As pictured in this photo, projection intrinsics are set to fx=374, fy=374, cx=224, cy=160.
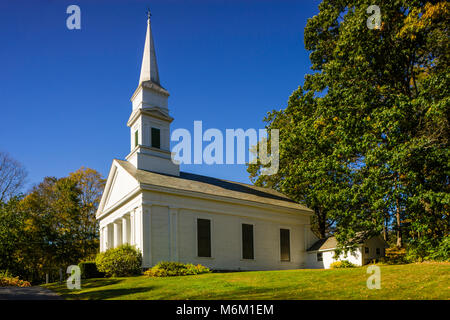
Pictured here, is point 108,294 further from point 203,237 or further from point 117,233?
point 117,233

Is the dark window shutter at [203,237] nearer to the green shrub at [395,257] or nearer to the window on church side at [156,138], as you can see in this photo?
the window on church side at [156,138]

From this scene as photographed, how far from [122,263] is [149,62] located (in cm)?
1893

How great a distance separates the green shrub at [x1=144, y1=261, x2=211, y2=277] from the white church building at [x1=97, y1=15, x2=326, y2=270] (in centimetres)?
144

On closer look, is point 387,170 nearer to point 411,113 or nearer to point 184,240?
point 411,113

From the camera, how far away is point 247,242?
98.3 ft

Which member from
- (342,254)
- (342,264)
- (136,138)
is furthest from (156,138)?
(342,264)

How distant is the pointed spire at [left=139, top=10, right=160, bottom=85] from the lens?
33.9m

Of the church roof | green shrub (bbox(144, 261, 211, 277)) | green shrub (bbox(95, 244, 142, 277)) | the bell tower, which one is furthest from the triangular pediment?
green shrub (bbox(144, 261, 211, 277))

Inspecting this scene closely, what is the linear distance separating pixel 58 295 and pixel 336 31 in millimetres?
26132

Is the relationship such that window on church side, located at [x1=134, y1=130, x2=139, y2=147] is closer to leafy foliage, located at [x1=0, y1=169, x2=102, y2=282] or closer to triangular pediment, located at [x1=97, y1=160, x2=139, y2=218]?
triangular pediment, located at [x1=97, y1=160, x2=139, y2=218]

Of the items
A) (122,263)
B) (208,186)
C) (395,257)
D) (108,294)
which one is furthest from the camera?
(208,186)
